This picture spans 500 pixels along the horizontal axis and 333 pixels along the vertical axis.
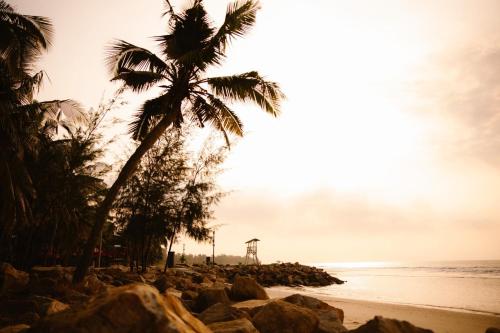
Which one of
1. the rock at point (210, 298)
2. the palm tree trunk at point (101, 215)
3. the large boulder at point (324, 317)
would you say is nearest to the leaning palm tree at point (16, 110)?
the palm tree trunk at point (101, 215)

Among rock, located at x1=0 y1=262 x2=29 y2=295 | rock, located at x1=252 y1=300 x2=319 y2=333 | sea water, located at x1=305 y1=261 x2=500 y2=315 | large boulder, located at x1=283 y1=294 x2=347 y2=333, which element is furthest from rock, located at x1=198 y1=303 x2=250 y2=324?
sea water, located at x1=305 y1=261 x2=500 y2=315

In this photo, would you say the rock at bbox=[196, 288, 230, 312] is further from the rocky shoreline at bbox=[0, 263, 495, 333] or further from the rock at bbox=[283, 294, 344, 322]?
the rock at bbox=[283, 294, 344, 322]

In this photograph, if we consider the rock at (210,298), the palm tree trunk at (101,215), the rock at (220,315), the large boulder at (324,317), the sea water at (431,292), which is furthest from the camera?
the sea water at (431,292)

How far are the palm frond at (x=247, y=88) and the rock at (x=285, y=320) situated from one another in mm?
7253

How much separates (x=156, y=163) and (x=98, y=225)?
22.7 ft

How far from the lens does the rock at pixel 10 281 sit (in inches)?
282

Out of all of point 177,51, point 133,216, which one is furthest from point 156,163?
point 177,51

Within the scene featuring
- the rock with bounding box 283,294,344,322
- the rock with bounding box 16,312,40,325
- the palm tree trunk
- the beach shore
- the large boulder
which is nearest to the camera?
the rock with bounding box 16,312,40,325

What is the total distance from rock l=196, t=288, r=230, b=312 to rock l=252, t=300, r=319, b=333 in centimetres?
223

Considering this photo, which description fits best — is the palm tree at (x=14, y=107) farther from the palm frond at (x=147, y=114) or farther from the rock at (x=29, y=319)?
the rock at (x=29, y=319)

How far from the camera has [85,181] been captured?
45.5ft

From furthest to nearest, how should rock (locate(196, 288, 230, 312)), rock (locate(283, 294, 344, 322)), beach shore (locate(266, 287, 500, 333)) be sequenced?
beach shore (locate(266, 287, 500, 333)) → rock (locate(196, 288, 230, 312)) → rock (locate(283, 294, 344, 322))

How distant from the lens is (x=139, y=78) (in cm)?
1023

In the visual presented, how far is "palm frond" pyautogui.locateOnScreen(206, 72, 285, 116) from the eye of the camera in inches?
404
